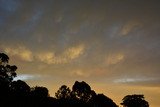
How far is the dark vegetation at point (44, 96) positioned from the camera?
92.7 metres

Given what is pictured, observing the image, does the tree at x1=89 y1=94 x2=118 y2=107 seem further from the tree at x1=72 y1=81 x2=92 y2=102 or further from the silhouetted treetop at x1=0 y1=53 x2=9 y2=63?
the silhouetted treetop at x1=0 y1=53 x2=9 y2=63

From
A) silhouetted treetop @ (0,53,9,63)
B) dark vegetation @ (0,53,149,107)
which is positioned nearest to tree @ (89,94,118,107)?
dark vegetation @ (0,53,149,107)

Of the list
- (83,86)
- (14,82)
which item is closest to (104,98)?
(83,86)

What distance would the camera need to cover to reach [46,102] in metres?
102

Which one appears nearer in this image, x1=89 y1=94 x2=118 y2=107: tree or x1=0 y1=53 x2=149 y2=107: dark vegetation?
x1=0 y1=53 x2=149 y2=107: dark vegetation

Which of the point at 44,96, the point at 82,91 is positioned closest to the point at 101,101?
the point at 82,91

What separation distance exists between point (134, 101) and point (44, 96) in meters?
51.2

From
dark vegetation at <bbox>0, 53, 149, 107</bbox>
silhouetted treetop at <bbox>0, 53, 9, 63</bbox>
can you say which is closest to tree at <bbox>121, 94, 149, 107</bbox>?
dark vegetation at <bbox>0, 53, 149, 107</bbox>

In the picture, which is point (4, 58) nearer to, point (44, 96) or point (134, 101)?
point (44, 96)

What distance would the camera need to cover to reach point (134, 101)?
14712cm

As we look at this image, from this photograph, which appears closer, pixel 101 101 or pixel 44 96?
pixel 44 96

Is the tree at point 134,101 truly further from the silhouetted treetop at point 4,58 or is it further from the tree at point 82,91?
the silhouetted treetop at point 4,58

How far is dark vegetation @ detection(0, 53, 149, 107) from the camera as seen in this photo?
92675mm

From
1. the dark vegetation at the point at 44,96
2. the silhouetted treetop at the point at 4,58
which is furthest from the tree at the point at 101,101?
the silhouetted treetop at the point at 4,58
